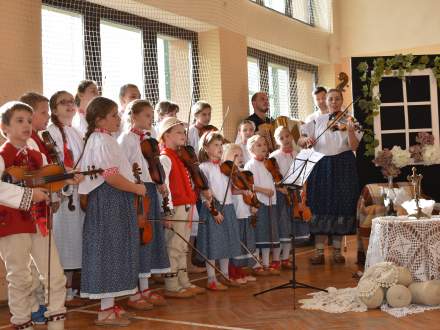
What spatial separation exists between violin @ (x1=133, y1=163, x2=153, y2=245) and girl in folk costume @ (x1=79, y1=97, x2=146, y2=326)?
4.9 inches

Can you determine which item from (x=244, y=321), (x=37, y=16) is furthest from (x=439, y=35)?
(x=244, y=321)

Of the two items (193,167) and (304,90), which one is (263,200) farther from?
(304,90)

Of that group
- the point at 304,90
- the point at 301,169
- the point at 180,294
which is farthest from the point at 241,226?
the point at 304,90

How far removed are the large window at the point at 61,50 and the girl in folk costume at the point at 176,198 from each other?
1.51 metres

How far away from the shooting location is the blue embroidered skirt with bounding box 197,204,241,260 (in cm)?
532

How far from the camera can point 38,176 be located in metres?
3.71

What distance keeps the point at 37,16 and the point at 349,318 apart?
11.3 feet

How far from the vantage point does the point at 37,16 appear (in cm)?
555

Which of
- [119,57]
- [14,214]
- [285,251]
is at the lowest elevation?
[285,251]

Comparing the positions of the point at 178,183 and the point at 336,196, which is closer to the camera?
the point at 178,183

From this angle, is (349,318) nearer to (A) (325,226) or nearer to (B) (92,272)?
(B) (92,272)

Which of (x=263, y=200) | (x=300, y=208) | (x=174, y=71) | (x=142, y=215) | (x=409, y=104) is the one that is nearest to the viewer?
(x=142, y=215)

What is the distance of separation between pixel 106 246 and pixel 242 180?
5.61ft

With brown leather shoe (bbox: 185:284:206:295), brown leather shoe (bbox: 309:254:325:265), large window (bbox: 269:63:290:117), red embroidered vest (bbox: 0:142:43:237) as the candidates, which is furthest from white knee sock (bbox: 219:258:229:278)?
large window (bbox: 269:63:290:117)
